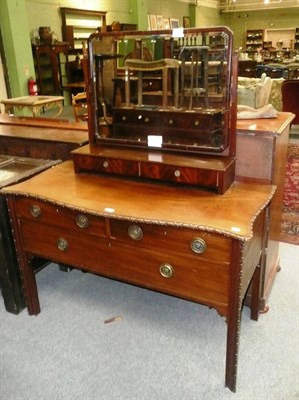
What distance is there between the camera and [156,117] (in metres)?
1.89

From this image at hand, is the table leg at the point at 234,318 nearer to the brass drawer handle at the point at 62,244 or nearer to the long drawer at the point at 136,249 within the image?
the long drawer at the point at 136,249

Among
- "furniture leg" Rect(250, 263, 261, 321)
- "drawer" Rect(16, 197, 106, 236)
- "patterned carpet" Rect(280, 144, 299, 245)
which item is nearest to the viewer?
"drawer" Rect(16, 197, 106, 236)

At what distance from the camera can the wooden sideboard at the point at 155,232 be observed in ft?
4.46

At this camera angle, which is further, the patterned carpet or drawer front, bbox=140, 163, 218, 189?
the patterned carpet

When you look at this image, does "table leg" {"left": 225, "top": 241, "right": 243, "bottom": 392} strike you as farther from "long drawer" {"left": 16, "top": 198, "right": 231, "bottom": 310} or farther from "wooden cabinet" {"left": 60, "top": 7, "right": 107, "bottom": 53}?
"wooden cabinet" {"left": 60, "top": 7, "right": 107, "bottom": 53}

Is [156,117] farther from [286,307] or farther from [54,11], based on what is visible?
[54,11]

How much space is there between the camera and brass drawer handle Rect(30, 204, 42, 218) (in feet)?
5.63

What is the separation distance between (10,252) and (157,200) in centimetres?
93

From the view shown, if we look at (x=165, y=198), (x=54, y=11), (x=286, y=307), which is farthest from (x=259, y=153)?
(x=54, y=11)

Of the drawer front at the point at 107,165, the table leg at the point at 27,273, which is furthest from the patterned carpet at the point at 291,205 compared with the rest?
the table leg at the point at 27,273

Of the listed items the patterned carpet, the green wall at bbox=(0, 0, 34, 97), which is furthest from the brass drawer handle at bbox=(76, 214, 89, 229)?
the green wall at bbox=(0, 0, 34, 97)

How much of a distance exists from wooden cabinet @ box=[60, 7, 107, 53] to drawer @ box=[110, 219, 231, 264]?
264 inches

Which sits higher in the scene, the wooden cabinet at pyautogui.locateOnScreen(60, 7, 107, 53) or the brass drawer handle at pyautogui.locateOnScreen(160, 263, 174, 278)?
the wooden cabinet at pyautogui.locateOnScreen(60, 7, 107, 53)

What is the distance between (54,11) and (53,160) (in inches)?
240
